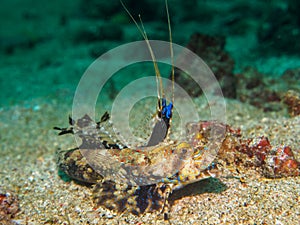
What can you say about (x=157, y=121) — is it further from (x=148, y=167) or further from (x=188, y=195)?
(x=188, y=195)

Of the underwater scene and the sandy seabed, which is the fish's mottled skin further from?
the sandy seabed

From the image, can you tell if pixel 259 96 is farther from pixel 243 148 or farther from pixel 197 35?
pixel 243 148

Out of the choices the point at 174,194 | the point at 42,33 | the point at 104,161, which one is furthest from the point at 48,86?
the point at 42,33

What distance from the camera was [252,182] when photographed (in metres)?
4.07

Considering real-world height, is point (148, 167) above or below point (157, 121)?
below

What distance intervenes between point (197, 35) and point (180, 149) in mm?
5252

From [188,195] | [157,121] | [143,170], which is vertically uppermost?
[157,121]

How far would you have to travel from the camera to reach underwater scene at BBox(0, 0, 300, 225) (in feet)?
12.5

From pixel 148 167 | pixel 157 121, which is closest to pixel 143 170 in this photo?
pixel 148 167

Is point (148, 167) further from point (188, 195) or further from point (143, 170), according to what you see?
point (188, 195)

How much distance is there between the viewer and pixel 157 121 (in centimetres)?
402

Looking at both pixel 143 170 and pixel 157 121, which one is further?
pixel 157 121

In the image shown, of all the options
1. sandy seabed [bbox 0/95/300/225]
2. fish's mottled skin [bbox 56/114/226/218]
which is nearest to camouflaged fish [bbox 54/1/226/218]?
fish's mottled skin [bbox 56/114/226/218]

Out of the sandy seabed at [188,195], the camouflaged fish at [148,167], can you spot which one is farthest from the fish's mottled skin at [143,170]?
the sandy seabed at [188,195]
